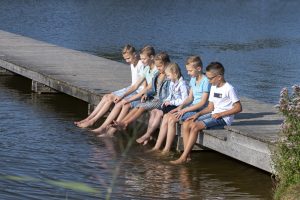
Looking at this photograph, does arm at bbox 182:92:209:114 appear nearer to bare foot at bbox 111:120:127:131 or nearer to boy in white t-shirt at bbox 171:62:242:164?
boy in white t-shirt at bbox 171:62:242:164

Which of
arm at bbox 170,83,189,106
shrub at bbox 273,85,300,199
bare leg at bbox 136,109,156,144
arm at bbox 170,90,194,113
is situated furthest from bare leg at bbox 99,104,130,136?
shrub at bbox 273,85,300,199

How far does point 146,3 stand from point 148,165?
3406cm

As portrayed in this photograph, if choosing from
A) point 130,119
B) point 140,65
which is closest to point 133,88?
point 140,65

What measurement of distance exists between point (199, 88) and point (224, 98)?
528mm

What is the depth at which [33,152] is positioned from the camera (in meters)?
9.76

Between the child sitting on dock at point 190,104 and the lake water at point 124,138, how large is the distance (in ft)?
0.91

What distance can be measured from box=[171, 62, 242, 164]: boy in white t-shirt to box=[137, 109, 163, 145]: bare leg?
721 millimetres

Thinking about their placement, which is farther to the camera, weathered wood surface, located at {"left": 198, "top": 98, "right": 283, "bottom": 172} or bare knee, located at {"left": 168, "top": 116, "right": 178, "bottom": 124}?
bare knee, located at {"left": 168, "top": 116, "right": 178, "bottom": 124}

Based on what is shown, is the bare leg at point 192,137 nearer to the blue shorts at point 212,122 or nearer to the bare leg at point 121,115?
the blue shorts at point 212,122

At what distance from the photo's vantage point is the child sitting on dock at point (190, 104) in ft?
31.2

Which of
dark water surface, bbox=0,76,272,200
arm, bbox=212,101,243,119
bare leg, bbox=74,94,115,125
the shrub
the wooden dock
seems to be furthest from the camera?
bare leg, bbox=74,94,115,125

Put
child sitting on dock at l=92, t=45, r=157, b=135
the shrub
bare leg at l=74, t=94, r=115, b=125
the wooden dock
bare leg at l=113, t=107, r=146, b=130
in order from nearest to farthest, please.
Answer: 1. the shrub
2. the wooden dock
3. bare leg at l=113, t=107, r=146, b=130
4. child sitting on dock at l=92, t=45, r=157, b=135
5. bare leg at l=74, t=94, r=115, b=125

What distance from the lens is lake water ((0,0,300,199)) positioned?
332 inches

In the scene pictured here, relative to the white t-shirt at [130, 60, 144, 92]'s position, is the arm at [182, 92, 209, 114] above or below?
below
